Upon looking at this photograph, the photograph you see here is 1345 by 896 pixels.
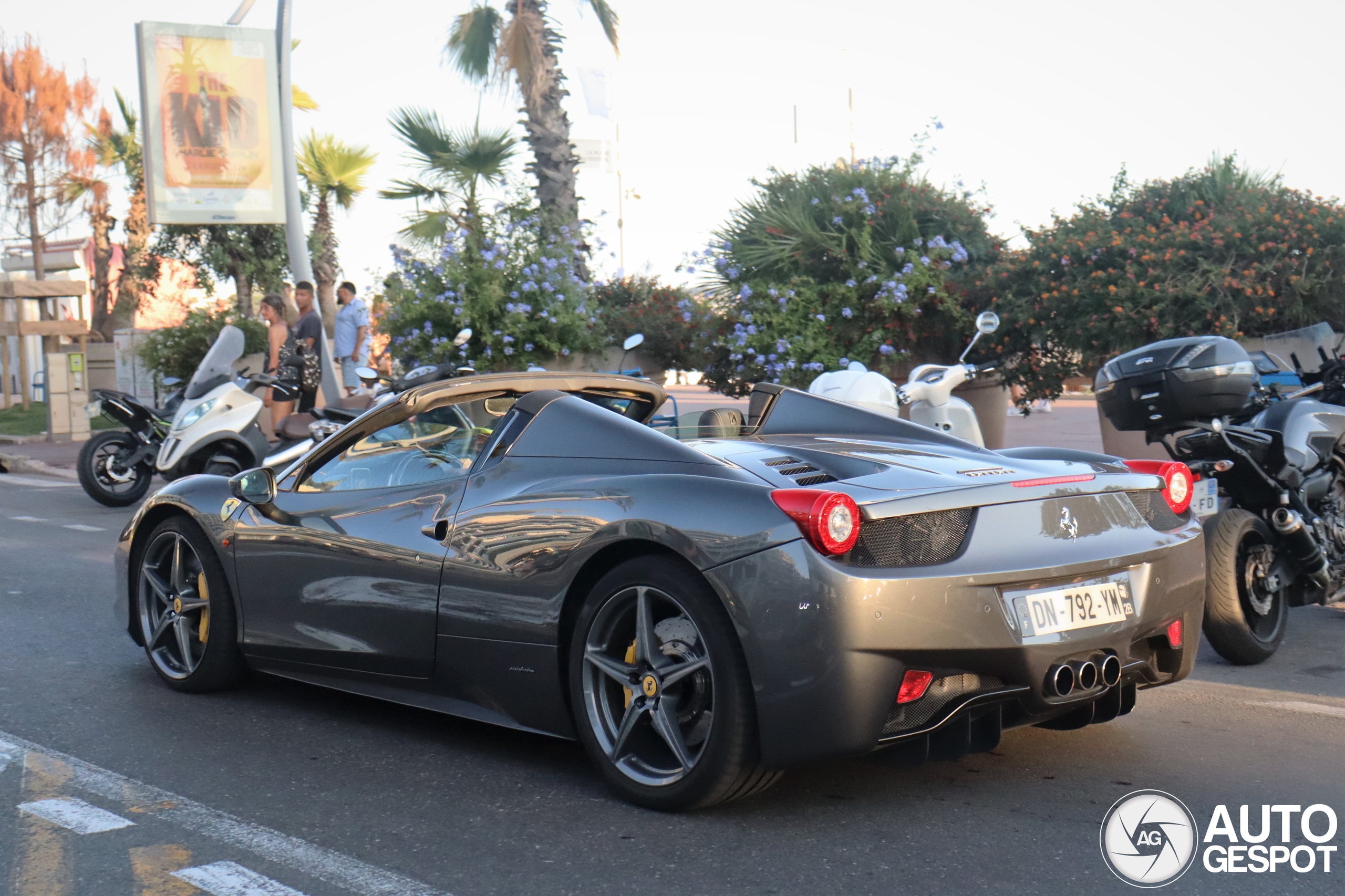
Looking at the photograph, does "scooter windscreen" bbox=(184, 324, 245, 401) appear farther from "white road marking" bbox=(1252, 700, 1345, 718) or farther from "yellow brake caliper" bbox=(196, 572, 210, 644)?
"white road marking" bbox=(1252, 700, 1345, 718)

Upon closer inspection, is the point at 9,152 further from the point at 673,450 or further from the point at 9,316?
the point at 673,450

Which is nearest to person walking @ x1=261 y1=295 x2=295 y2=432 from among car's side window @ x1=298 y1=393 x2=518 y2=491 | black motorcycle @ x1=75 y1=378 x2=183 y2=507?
black motorcycle @ x1=75 y1=378 x2=183 y2=507

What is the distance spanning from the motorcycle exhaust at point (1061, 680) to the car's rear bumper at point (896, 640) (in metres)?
0.01

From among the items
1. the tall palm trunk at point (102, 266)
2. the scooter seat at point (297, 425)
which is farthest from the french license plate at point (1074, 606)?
the tall palm trunk at point (102, 266)

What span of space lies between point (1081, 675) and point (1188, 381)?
8.42ft

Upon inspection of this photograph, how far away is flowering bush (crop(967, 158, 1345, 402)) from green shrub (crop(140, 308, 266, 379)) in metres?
15.2

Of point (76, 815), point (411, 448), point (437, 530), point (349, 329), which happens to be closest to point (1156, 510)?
point (437, 530)

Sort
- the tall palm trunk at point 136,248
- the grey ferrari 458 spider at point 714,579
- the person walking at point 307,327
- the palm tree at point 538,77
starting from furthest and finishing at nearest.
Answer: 1. the tall palm trunk at point 136,248
2. the palm tree at point 538,77
3. the person walking at point 307,327
4. the grey ferrari 458 spider at point 714,579

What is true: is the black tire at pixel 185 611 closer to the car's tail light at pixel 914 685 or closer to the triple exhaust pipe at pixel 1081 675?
the car's tail light at pixel 914 685

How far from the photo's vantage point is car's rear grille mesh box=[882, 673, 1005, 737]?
138 inches

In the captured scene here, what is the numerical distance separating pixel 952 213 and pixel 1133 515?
10.1 meters

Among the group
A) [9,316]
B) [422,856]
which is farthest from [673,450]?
[9,316]

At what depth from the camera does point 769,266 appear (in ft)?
46.2

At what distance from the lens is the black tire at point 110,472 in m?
12.3
